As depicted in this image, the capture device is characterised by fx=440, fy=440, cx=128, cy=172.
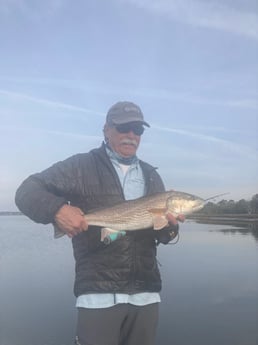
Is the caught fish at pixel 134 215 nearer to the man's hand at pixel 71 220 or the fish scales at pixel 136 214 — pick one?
the fish scales at pixel 136 214

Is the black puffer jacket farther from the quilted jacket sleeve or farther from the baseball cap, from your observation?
the baseball cap

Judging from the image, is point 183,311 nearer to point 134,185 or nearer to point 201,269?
point 201,269

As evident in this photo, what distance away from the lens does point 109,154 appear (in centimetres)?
486

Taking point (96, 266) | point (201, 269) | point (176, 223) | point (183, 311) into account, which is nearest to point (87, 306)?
point (96, 266)

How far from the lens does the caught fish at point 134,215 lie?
443 centimetres

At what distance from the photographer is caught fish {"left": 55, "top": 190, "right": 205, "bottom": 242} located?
4434mm

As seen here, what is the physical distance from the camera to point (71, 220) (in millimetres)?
4199

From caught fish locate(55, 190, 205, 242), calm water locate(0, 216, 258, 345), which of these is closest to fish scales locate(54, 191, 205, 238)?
caught fish locate(55, 190, 205, 242)

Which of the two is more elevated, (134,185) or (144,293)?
(134,185)

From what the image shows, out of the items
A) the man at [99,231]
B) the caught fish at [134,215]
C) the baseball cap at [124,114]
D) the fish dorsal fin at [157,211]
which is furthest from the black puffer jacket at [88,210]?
the baseball cap at [124,114]

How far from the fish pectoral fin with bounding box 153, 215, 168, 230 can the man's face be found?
76 cm

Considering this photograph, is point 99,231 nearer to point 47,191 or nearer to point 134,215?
point 134,215

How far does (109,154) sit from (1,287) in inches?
755

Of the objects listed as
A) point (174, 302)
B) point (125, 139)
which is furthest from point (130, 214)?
point (174, 302)
